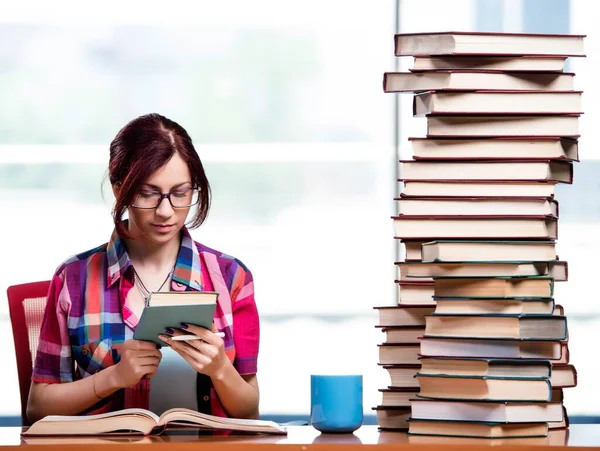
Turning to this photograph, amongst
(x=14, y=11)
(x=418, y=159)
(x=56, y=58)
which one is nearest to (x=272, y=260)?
(x=56, y=58)

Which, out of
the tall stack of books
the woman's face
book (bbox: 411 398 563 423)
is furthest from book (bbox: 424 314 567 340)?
the woman's face

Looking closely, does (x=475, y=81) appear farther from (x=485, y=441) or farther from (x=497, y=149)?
(x=485, y=441)

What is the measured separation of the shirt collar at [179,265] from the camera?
2109mm

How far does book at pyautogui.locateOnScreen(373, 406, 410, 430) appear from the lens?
171 centimetres

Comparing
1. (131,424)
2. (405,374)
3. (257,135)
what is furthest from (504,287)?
(257,135)

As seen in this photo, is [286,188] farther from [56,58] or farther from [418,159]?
[418,159]

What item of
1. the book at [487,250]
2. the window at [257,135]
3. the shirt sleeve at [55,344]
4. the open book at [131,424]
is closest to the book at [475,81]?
the book at [487,250]

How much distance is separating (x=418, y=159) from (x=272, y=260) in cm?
276

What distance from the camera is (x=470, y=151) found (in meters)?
1.65

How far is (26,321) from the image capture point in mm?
2328

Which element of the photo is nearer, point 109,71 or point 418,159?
point 418,159

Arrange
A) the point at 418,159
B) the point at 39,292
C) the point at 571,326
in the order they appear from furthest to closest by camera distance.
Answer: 1. the point at 571,326
2. the point at 39,292
3. the point at 418,159

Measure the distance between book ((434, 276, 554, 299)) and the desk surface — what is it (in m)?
0.23

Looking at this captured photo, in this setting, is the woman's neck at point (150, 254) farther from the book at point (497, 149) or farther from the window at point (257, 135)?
the window at point (257, 135)
